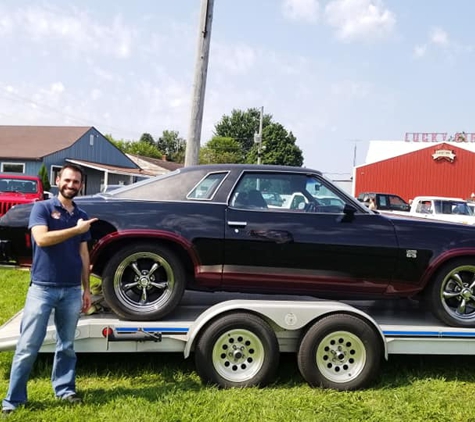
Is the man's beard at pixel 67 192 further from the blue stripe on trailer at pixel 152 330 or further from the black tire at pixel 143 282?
the blue stripe on trailer at pixel 152 330

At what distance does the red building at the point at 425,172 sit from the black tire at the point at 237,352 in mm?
33734

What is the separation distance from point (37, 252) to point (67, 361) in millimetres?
897

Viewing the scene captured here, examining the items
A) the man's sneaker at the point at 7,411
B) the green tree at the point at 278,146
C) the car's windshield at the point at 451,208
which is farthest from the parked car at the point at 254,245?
the green tree at the point at 278,146

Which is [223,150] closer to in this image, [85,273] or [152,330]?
[152,330]

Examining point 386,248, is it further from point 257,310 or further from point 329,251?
point 257,310

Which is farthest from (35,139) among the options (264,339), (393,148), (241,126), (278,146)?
(241,126)

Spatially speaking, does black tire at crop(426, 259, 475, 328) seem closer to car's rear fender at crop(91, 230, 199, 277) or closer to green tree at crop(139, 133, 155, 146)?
car's rear fender at crop(91, 230, 199, 277)

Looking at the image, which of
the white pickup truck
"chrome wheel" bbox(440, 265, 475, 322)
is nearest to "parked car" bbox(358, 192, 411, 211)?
the white pickup truck

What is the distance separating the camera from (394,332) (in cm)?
438

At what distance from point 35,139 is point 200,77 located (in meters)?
26.5

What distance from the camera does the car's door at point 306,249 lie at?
445 cm

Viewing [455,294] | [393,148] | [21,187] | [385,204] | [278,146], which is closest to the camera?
[455,294]

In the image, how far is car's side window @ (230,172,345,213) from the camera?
15.2ft

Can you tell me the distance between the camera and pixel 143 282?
441cm
